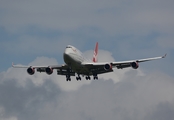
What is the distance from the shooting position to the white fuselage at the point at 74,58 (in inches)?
4090

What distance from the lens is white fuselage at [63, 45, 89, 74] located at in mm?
103875

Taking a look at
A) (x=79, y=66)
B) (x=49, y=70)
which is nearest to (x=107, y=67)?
(x=79, y=66)

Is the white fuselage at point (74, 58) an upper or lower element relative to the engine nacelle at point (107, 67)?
upper

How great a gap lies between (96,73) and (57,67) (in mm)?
8446

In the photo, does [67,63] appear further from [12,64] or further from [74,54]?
[12,64]

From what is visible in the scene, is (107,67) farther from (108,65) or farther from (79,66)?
(79,66)

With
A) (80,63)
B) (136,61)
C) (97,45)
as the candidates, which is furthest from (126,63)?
(97,45)

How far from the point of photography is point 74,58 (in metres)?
105

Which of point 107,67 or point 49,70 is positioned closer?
point 107,67

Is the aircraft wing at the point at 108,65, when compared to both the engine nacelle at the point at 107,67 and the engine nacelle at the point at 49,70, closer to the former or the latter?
the engine nacelle at the point at 107,67

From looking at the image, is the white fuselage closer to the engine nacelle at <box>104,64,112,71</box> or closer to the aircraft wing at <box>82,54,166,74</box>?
the aircraft wing at <box>82,54,166,74</box>

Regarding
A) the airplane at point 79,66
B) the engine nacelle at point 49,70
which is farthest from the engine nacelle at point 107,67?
the engine nacelle at point 49,70

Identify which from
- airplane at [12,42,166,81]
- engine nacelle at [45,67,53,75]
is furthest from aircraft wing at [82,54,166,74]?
engine nacelle at [45,67,53,75]

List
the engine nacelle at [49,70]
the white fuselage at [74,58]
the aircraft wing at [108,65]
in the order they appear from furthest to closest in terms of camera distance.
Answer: the engine nacelle at [49,70] → the aircraft wing at [108,65] → the white fuselage at [74,58]
